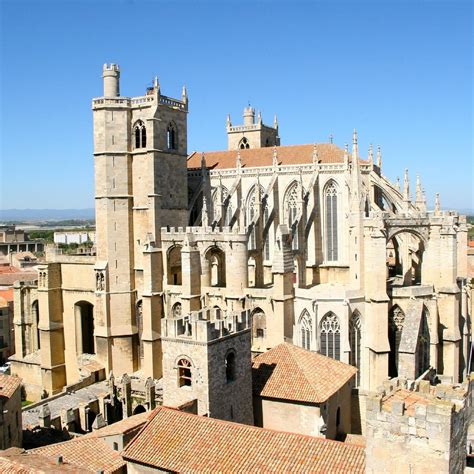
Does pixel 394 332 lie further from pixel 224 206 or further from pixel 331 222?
pixel 224 206

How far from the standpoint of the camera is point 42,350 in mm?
45062

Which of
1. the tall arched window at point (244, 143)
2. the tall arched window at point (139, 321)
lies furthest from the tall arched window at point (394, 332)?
the tall arched window at point (244, 143)

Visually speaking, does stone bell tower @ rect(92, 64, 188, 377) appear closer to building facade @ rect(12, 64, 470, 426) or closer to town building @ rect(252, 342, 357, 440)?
building facade @ rect(12, 64, 470, 426)

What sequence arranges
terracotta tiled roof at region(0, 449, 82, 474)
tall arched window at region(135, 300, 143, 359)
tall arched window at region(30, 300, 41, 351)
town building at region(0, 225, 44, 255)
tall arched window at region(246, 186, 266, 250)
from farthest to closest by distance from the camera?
1. town building at region(0, 225, 44, 255)
2. tall arched window at region(30, 300, 41, 351)
3. tall arched window at region(135, 300, 143, 359)
4. tall arched window at region(246, 186, 266, 250)
5. terracotta tiled roof at region(0, 449, 82, 474)

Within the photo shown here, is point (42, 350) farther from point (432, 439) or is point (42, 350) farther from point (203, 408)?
point (432, 439)

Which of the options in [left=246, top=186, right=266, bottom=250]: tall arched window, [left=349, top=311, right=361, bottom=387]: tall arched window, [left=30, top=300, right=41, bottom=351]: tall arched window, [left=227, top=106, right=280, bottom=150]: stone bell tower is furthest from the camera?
[left=227, top=106, right=280, bottom=150]: stone bell tower

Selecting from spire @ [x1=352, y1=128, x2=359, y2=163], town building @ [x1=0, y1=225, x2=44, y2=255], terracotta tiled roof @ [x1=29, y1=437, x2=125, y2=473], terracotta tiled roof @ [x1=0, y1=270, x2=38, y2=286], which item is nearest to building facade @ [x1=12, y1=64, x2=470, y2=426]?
spire @ [x1=352, y1=128, x2=359, y2=163]

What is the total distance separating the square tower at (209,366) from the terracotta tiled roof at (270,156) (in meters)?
21.3

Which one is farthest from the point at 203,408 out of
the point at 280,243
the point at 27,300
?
the point at 27,300

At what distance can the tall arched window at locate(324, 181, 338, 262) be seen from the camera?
141 ft

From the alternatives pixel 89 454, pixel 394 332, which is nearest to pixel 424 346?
pixel 394 332

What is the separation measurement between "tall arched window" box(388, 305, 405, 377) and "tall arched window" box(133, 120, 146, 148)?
21.1 m

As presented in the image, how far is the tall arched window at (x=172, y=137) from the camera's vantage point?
144 ft

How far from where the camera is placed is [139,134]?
42.8 m
